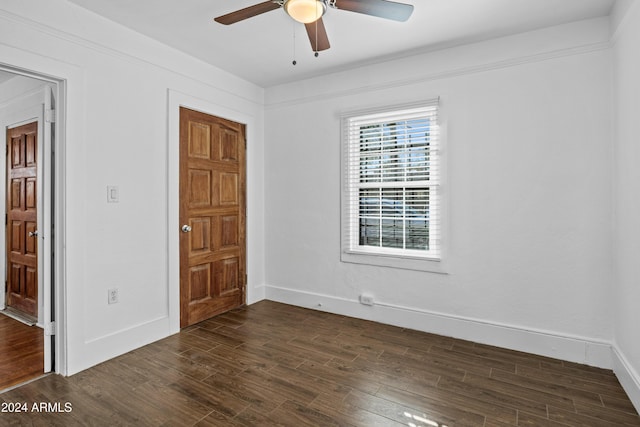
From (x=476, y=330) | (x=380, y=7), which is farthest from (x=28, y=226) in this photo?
(x=476, y=330)

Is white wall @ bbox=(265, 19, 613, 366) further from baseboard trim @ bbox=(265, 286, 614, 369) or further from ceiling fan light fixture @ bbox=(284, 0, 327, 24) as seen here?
ceiling fan light fixture @ bbox=(284, 0, 327, 24)

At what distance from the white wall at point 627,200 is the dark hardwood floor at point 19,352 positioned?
4064mm

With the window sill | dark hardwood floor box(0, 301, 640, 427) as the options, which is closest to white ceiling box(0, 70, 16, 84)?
dark hardwood floor box(0, 301, 640, 427)

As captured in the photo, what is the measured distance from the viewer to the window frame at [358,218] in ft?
11.0

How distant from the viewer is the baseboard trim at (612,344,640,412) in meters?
2.16

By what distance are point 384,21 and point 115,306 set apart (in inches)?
124

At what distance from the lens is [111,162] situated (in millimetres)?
2861

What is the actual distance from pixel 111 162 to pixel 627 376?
4.01 metres

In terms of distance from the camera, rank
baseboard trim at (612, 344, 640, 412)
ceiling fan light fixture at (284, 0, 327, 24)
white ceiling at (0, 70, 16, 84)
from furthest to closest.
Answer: white ceiling at (0, 70, 16, 84), baseboard trim at (612, 344, 640, 412), ceiling fan light fixture at (284, 0, 327, 24)

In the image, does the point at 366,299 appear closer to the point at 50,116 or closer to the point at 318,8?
the point at 318,8

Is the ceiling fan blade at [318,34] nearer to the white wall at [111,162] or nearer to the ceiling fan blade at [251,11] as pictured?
the ceiling fan blade at [251,11]

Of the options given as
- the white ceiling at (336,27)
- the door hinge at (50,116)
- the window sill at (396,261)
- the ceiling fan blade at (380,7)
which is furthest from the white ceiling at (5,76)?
the window sill at (396,261)

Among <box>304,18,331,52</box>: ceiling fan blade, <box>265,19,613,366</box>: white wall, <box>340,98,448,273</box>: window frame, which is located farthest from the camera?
<box>340,98,448,273</box>: window frame

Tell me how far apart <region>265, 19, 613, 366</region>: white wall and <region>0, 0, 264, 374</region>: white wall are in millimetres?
1717
